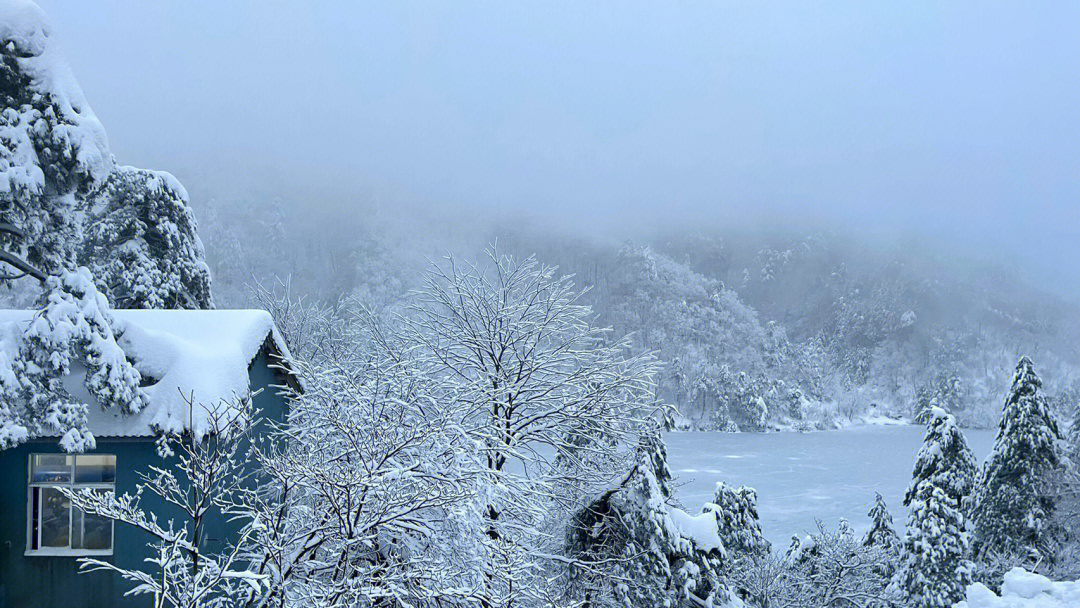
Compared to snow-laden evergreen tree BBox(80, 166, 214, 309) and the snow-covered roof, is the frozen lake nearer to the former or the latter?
snow-laden evergreen tree BBox(80, 166, 214, 309)

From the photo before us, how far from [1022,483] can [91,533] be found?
2503 centimetres

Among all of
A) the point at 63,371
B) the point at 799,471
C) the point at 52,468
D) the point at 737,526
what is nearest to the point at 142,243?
the point at 52,468

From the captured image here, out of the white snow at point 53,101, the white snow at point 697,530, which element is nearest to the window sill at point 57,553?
the white snow at point 53,101

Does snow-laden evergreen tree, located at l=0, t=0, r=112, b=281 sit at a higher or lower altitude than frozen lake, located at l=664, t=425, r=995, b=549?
higher

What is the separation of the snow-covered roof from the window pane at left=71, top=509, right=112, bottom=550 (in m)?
→ 1.44

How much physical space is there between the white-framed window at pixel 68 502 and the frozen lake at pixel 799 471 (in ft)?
64.0

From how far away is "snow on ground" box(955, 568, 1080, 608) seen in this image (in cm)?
728

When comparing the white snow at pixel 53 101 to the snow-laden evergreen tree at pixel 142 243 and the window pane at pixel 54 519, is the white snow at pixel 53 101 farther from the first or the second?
the snow-laden evergreen tree at pixel 142 243

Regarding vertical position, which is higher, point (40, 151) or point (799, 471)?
point (40, 151)

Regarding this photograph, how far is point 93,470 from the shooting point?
1089 centimetres

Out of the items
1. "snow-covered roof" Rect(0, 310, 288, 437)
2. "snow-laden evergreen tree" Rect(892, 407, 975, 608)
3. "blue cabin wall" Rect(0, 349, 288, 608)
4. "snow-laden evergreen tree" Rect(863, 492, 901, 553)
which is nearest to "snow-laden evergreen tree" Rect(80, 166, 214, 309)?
"snow-covered roof" Rect(0, 310, 288, 437)

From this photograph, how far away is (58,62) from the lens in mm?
10844

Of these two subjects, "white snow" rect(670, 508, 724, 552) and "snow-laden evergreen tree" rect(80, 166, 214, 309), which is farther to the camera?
"snow-laden evergreen tree" rect(80, 166, 214, 309)

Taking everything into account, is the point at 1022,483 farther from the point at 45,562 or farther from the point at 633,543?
the point at 45,562
